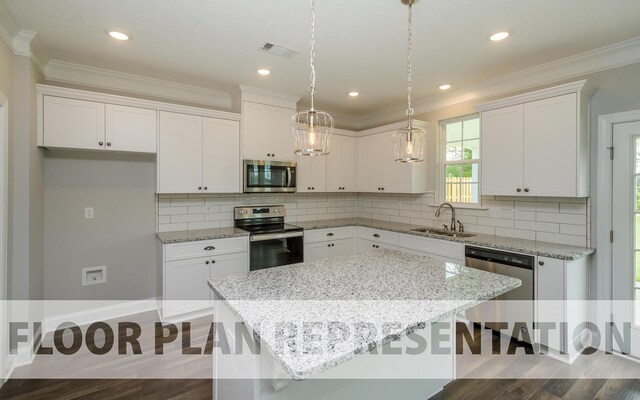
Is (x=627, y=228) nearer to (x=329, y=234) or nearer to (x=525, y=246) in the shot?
(x=525, y=246)

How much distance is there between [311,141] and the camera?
1.62m

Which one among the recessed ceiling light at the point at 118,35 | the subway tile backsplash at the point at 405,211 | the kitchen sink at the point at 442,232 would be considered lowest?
the kitchen sink at the point at 442,232

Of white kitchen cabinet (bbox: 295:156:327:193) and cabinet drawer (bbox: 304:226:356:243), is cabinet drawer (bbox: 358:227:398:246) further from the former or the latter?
white kitchen cabinet (bbox: 295:156:327:193)

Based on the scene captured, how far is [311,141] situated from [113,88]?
110 inches

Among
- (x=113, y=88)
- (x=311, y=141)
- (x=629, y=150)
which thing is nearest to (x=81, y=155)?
(x=113, y=88)

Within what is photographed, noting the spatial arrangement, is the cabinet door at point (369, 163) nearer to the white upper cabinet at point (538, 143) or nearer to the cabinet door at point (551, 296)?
the white upper cabinet at point (538, 143)

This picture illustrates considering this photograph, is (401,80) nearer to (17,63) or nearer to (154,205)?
(154,205)

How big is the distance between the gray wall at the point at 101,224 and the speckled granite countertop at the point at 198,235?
362 millimetres

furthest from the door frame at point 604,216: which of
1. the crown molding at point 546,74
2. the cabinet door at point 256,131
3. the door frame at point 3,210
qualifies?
the door frame at point 3,210

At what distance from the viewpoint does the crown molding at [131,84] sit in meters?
3.05

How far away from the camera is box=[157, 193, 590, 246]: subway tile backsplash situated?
297 cm

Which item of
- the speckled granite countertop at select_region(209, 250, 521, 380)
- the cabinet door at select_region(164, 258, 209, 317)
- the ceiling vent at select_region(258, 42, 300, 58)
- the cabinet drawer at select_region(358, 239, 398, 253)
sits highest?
the ceiling vent at select_region(258, 42, 300, 58)

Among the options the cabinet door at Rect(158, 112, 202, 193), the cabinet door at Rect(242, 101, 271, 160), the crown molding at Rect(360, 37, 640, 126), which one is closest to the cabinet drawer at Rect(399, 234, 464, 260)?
the crown molding at Rect(360, 37, 640, 126)

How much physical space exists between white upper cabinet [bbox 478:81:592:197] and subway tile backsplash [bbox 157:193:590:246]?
28 cm
